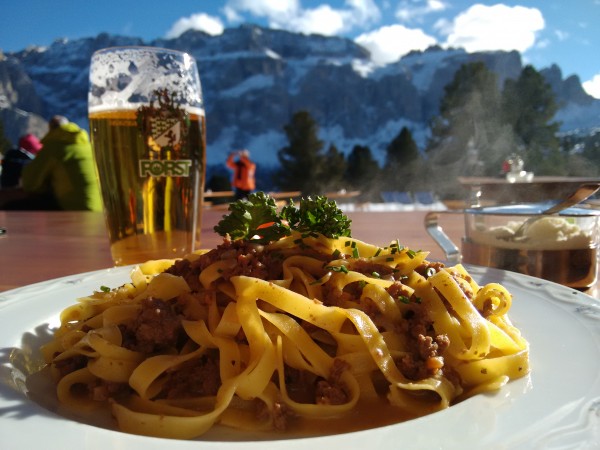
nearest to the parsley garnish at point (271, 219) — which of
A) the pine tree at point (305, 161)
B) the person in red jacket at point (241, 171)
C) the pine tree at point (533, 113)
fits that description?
the person in red jacket at point (241, 171)

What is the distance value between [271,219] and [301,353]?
0.44m

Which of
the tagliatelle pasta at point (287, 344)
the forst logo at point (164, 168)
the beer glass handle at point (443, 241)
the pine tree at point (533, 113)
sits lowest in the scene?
the tagliatelle pasta at point (287, 344)

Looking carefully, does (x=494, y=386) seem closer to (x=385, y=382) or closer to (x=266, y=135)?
(x=385, y=382)

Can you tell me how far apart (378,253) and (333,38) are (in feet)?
336

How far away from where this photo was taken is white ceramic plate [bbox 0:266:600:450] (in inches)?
31.8

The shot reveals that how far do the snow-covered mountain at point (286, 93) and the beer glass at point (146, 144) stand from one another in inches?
2703

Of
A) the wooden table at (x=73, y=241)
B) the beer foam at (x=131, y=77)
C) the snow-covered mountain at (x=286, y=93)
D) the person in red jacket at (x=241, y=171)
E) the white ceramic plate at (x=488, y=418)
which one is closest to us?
the white ceramic plate at (x=488, y=418)

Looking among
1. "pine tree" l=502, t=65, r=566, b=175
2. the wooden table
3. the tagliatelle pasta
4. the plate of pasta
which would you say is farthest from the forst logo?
"pine tree" l=502, t=65, r=566, b=175

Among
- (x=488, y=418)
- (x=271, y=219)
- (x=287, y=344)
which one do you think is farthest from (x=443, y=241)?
(x=488, y=418)

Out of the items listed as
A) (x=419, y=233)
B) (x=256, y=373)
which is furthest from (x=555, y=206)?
(x=256, y=373)

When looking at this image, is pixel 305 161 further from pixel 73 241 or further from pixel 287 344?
pixel 287 344

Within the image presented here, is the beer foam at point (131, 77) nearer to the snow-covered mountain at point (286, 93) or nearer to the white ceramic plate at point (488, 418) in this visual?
the white ceramic plate at point (488, 418)

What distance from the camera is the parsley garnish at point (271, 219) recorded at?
155 cm

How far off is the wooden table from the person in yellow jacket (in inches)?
A: 135
